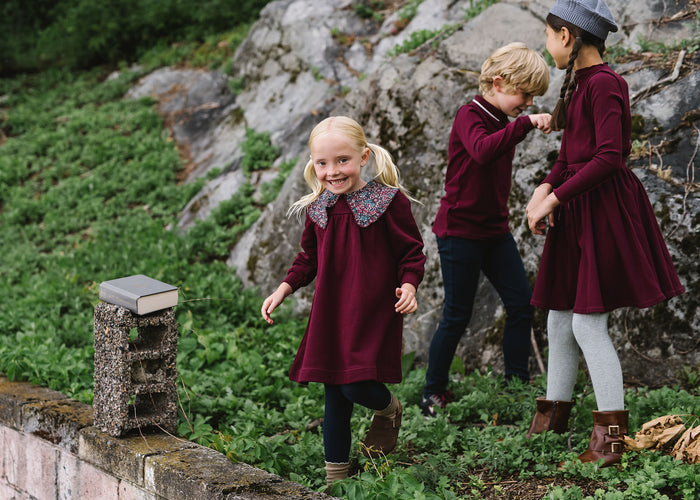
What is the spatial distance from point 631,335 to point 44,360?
3.63m

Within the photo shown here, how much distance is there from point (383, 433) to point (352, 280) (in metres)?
0.78

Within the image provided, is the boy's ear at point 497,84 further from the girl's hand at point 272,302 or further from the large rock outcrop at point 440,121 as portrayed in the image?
the girl's hand at point 272,302

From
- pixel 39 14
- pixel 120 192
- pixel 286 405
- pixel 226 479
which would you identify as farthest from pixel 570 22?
pixel 39 14

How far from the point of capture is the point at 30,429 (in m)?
3.67

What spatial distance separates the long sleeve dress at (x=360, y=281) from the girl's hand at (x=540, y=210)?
0.54 meters

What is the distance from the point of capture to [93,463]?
3.25 metres

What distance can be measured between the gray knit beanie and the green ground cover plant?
5.82ft

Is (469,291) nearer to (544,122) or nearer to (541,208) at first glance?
(541,208)

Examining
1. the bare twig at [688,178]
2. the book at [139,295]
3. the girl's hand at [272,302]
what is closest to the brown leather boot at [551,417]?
the girl's hand at [272,302]

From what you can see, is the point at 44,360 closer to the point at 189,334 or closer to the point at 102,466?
the point at 189,334

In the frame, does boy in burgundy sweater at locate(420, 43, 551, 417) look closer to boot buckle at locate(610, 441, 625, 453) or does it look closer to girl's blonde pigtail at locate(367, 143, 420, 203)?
girl's blonde pigtail at locate(367, 143, 420, 203)

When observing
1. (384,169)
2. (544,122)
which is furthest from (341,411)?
(544,122)

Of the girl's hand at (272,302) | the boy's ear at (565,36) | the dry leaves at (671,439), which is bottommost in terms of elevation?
the dry leaves at (671,439)

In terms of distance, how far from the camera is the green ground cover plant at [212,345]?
2.89 m
